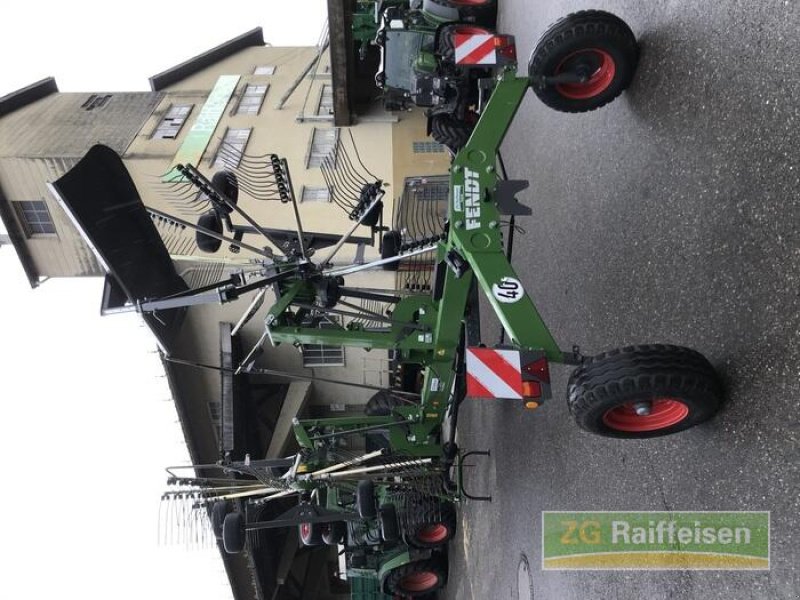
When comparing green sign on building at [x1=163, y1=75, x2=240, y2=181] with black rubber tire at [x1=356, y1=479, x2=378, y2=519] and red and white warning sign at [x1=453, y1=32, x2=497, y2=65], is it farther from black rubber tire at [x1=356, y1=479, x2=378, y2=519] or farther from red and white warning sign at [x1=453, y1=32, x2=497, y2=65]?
red and white warning sign at [x1=453, y1=32, x2=497, y2=65]

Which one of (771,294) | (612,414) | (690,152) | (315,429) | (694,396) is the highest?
(690,152)

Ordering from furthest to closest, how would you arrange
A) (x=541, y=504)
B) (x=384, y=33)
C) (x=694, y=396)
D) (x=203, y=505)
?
(x=384, y=33), (x=203, y=505), (x=541, y=504), (x=694, y=396)

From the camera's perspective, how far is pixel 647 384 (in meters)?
2.95

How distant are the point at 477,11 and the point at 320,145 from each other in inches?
209

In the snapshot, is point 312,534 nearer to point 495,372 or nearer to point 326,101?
point 495,372

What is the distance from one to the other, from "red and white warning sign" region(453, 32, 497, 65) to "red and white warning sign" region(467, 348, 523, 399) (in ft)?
8.11

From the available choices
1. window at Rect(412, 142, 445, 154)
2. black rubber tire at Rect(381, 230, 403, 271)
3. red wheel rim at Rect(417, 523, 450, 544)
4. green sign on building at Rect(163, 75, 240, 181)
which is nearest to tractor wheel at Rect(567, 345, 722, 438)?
black rubber tire at Rect(381, 230, 403, 271)

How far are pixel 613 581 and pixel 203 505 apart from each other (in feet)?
16.1

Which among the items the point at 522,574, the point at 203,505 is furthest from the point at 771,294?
the point at 203,505

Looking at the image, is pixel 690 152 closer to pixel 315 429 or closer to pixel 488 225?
pixel 488 225

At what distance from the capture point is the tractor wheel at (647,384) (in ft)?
9.66

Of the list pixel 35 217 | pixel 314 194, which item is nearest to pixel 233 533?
pixel 314 194

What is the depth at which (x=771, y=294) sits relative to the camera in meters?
2.84

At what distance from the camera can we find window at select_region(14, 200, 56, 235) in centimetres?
1268
